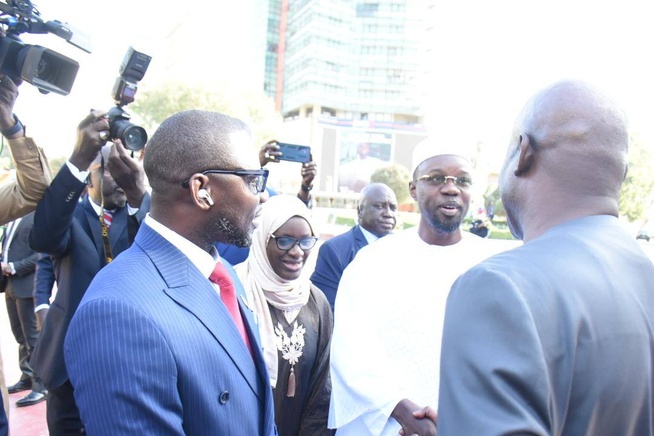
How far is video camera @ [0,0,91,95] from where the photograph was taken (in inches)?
106

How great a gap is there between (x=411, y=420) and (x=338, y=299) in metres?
0.76

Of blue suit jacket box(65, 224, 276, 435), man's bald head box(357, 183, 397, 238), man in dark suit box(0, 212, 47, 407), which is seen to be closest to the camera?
blue suit jacket box(65, 224, 276, 435)

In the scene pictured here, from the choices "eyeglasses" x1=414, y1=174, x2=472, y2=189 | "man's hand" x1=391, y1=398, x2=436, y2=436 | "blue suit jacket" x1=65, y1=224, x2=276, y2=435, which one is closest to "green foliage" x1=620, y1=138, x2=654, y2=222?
"eyeglasses" x1=414, y1=174, x2=472, y2=189

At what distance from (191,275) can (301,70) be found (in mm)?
72376

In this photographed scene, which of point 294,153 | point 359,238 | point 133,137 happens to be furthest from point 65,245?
point 359,238

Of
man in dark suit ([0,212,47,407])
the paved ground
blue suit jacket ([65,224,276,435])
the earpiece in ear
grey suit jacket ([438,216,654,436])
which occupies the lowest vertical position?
the paved ground

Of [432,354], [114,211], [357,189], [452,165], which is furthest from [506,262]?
[357,189]

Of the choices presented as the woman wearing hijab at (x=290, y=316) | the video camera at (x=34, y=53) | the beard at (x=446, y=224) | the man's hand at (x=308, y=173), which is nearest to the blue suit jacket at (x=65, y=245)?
the video camera at (x=34, y=53)

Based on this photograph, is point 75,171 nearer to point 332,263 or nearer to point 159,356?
point 159,356

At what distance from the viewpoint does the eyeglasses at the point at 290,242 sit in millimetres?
2994

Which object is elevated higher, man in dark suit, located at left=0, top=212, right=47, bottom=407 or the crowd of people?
the crowd of people

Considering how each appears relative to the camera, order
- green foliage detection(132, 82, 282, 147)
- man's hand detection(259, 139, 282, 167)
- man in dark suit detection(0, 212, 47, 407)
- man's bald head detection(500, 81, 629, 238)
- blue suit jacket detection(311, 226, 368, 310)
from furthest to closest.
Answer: green foliage detection(132, 82, 282, 147) < man in dark suit detection(0, 212, 47, 407) < man's hand detection(259, 139, 282, 167) < blue suit jacket detection(311, 226, 368, 310) < man's bald head detection(500, 81, 629, 238)

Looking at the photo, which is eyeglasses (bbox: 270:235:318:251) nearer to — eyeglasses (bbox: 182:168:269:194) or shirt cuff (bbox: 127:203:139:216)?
shirt cuff (bbox: 127:203:139:216)

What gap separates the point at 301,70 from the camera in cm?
7088
